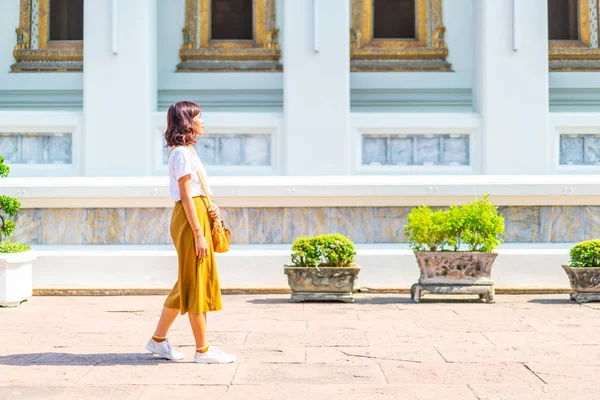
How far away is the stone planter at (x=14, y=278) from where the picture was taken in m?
9.66

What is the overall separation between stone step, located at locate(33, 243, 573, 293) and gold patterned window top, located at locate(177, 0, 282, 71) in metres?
2.82

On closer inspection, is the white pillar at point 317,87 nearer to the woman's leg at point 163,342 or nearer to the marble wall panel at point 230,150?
the marble wall panel at point 230,150

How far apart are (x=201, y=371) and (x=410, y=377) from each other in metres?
1.42

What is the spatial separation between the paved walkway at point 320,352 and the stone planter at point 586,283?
23 cm

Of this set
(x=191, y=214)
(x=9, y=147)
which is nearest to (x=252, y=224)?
(x=9, y=147)

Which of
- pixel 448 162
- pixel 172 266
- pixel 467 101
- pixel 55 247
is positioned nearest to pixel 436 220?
pixel 448 162

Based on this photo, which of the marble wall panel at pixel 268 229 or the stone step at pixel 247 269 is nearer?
the stone step at pixel 247 269

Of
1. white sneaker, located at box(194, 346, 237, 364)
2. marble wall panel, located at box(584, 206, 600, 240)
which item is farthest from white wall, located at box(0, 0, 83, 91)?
marble wall panel, located at box(584, 206, 600, 240)

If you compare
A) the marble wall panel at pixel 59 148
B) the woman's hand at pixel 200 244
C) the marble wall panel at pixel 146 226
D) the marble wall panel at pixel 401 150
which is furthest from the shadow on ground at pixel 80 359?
the marble wall panel at pixel 401 150

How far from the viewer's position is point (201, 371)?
19.3ft

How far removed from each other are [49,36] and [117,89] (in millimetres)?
1789

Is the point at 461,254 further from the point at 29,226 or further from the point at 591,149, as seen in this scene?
the point at 29,226

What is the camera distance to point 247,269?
1110cm

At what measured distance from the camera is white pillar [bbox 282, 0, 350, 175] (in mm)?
11328
